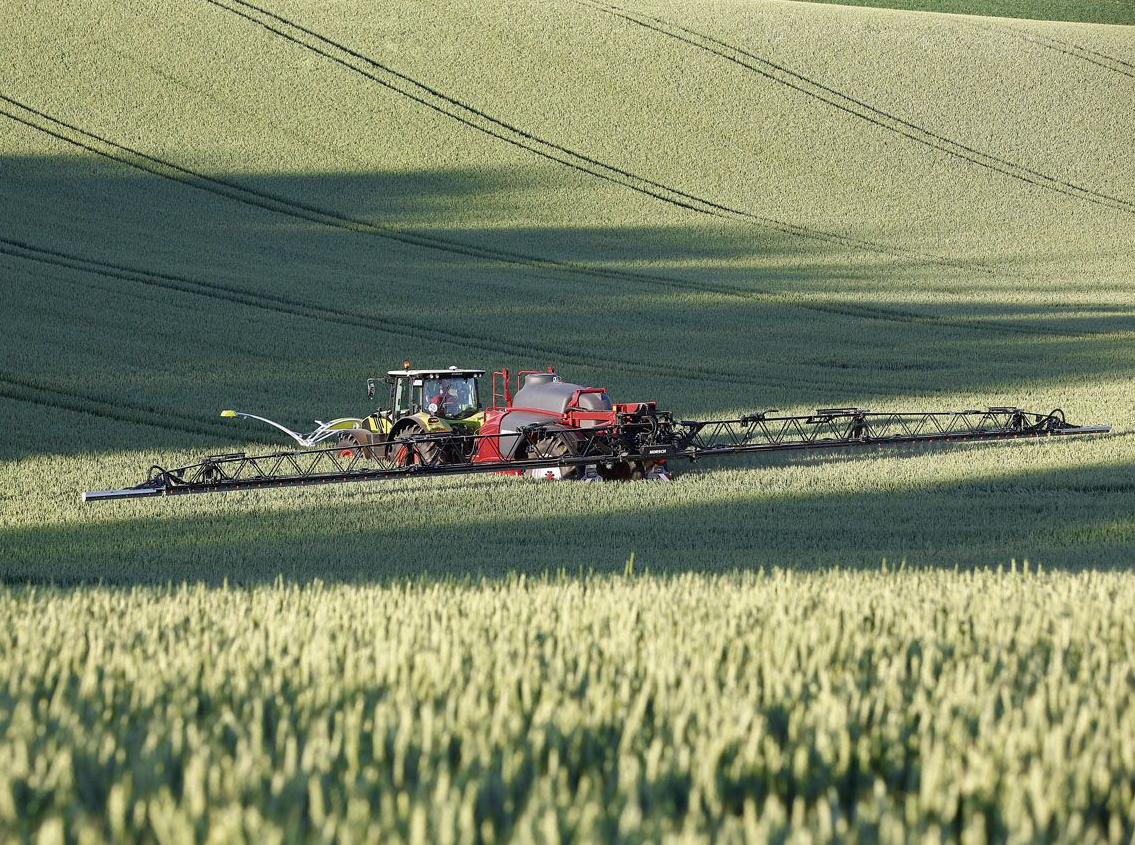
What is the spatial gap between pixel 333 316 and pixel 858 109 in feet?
108

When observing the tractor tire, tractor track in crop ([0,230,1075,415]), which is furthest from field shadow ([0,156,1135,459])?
the tractor tire

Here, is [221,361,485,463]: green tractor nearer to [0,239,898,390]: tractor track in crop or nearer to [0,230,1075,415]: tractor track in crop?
[0,239,898,390]: tractor track in crop

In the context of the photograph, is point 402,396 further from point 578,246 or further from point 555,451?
point 578,246

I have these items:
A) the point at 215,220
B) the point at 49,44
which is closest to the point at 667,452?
the point at 215,220

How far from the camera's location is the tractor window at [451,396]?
68.5ft

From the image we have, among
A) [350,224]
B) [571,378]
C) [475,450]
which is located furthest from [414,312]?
[475,450]

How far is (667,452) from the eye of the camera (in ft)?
61.6

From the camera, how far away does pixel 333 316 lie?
112ft

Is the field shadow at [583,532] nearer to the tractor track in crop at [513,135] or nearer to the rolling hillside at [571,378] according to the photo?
the rolling hillside at [571,378]

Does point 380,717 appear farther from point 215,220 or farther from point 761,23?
point 761,23

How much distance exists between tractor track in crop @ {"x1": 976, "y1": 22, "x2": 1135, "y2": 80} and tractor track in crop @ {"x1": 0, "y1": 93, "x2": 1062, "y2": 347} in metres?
34.6

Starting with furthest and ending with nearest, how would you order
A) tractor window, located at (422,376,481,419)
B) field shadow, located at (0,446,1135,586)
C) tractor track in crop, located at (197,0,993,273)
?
tractor track in crop, located at (197,0,993,273)
tractor window, located at (422,376,481,419)
field shadow, located at (0,446,1135,586)

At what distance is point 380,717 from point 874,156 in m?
53.4

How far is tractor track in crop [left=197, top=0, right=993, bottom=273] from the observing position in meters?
47.2
